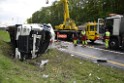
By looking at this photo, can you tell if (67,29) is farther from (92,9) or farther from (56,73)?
(92,9)

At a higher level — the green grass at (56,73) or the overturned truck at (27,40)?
the overturned truck at (27,40)

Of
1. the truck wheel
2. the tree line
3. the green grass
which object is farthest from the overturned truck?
the tree line

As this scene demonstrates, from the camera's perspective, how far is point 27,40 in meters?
13.8

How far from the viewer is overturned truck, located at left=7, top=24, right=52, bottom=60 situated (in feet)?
45.4

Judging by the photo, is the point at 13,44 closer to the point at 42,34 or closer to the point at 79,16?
the point at 42,34

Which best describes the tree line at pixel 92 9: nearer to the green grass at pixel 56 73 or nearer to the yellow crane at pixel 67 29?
the yellow crane at pixel 67 29

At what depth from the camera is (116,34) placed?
23.3m

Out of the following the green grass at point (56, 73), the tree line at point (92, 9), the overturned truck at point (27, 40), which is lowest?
the green grass at point (56, 73)

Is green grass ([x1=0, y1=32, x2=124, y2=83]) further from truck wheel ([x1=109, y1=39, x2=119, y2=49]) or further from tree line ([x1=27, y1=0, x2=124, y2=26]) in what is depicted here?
tree line ([x1=27, y1=0, x2=124, y2=26])

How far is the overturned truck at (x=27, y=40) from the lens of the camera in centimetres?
1383

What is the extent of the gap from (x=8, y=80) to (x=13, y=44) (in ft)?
20.7

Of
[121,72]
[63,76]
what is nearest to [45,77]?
[63,76]

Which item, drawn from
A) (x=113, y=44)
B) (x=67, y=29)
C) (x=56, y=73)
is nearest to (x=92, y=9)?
(x=67, y=29)

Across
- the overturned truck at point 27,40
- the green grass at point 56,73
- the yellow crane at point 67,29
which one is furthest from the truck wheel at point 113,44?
the yellow crane at point 67,29
